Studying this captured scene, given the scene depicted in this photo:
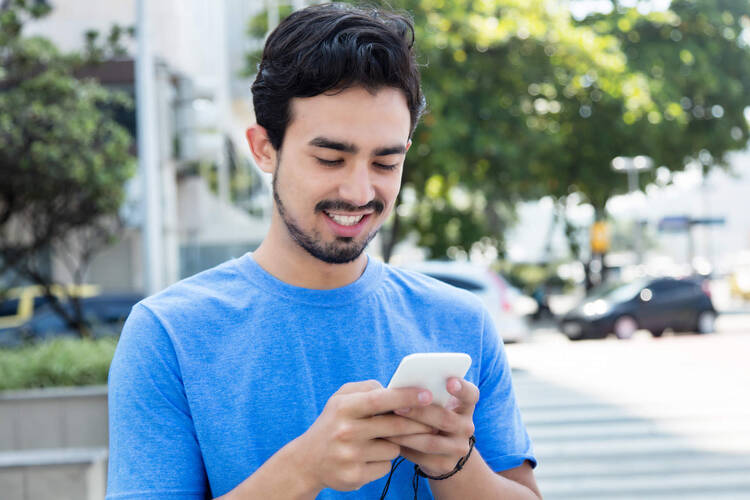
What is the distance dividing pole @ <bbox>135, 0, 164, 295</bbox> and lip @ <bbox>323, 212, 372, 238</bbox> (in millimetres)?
6679

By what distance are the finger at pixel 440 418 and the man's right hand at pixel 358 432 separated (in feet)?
0.04

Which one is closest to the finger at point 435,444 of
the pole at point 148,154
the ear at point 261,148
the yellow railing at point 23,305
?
the ear at point 261,148

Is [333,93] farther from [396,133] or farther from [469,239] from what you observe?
[469,239]

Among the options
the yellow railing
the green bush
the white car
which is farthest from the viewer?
the white car

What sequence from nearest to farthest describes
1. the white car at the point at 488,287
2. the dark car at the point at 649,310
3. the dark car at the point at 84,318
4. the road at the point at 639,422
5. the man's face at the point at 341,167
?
the man's face at the point at 341,167 → the road at the point at 639,422 → the dark car at the point at 84,318 → the white car at the point at 488,287 → the dark car at the point at 649,310

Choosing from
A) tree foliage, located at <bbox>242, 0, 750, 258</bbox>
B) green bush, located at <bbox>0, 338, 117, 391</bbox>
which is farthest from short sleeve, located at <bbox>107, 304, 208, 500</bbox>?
tree foliage, located at <bbox>242, 0, 750, 258</bbox>

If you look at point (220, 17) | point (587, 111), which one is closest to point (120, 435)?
point (587, 111)

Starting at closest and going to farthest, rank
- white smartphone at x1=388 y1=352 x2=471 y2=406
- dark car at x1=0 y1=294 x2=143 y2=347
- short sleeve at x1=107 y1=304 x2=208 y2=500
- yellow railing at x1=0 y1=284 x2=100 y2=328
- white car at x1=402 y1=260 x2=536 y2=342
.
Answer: white smartphone at x1=388 y1=352 x2=471 y2=406
short sleeve at x1=107 y1=304 x2=208 y2=500
dark car at x1=0 y1=294 x2=143 y2=347
yellow railing at x1=0 y1=284 x2=100 y2=328
white car at x1=402 y1=260 x2=536 y2=342

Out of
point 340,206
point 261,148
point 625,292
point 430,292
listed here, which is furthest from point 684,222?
point 340,206

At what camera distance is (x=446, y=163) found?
60.7ft

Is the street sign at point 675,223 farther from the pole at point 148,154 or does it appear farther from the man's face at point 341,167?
the man's face at point 341,167

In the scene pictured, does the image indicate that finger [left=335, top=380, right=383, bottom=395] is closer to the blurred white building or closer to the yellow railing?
the blurred white building

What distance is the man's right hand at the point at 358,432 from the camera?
58.5 inches

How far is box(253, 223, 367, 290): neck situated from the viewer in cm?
186
